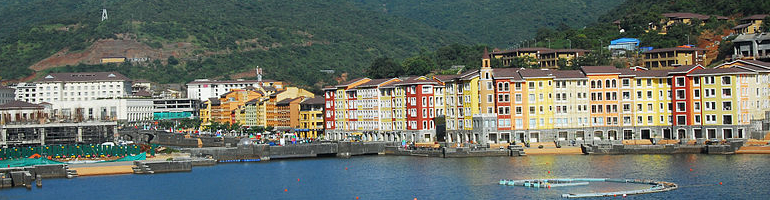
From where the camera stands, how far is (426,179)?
8212 centimetres

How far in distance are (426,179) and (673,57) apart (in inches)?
2661

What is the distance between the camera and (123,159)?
98000 mm

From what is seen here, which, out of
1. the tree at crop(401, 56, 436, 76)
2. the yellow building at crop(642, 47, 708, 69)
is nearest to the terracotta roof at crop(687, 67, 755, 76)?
the yellow building at crop(642, 47, 708, 69)

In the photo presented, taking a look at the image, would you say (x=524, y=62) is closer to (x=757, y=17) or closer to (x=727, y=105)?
(x=757, y=17)

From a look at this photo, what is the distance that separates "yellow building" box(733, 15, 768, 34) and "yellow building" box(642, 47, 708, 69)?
9252mm

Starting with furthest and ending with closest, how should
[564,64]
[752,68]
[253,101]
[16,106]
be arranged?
1. [253,101]
2. [16,106]
3. [564,64]
4. [752,68]

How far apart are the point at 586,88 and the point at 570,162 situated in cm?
2031

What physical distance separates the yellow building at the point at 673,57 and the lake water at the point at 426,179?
4299 cm

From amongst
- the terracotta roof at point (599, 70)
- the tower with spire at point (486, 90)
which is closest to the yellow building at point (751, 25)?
the terracotta roof at point (599, 70)

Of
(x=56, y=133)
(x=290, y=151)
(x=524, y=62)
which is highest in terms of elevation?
(x=524, y=62)

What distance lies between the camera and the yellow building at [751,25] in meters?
145

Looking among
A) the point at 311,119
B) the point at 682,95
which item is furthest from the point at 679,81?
the point at 311,119

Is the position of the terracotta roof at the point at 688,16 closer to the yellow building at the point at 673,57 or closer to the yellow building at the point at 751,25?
the yellow building at the point at 751,25

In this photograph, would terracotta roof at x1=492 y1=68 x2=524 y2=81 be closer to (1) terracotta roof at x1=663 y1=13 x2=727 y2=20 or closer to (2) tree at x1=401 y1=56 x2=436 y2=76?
(2) tree at x1=401 y1=56 x2=436 y2=76
